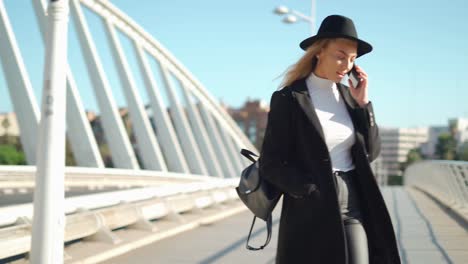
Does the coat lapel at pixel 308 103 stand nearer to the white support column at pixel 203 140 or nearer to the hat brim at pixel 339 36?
the hat brim at pixel 339 36

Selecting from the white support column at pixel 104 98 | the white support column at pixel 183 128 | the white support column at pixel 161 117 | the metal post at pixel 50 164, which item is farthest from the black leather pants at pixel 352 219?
the white support column at pixel 183 128

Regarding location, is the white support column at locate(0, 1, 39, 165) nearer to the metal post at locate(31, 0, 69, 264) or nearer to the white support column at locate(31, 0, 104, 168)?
the white support column at locate(31, 0, 104, 168)

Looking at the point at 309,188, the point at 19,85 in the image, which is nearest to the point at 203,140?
the point at 19,85

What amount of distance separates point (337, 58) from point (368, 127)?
34 cm

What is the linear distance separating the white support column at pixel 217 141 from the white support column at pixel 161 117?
5070 mm

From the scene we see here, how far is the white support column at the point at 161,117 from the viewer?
86.2 feet

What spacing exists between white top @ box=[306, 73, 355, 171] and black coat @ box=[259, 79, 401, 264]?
0.04 meters

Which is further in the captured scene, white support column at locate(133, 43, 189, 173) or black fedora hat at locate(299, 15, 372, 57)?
white support column at locate(133, 43, 189, 173)

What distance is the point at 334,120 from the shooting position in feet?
10.6

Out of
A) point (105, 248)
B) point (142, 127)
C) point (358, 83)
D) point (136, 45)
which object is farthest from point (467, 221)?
point (136, 45)

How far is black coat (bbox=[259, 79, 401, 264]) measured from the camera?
9.86 feet

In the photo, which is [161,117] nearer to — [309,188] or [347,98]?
[347,98]

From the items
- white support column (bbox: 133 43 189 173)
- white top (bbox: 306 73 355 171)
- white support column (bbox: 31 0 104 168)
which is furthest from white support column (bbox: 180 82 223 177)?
white top (bbox: 306 73 355 171)

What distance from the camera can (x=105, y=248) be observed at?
6.95 meters
